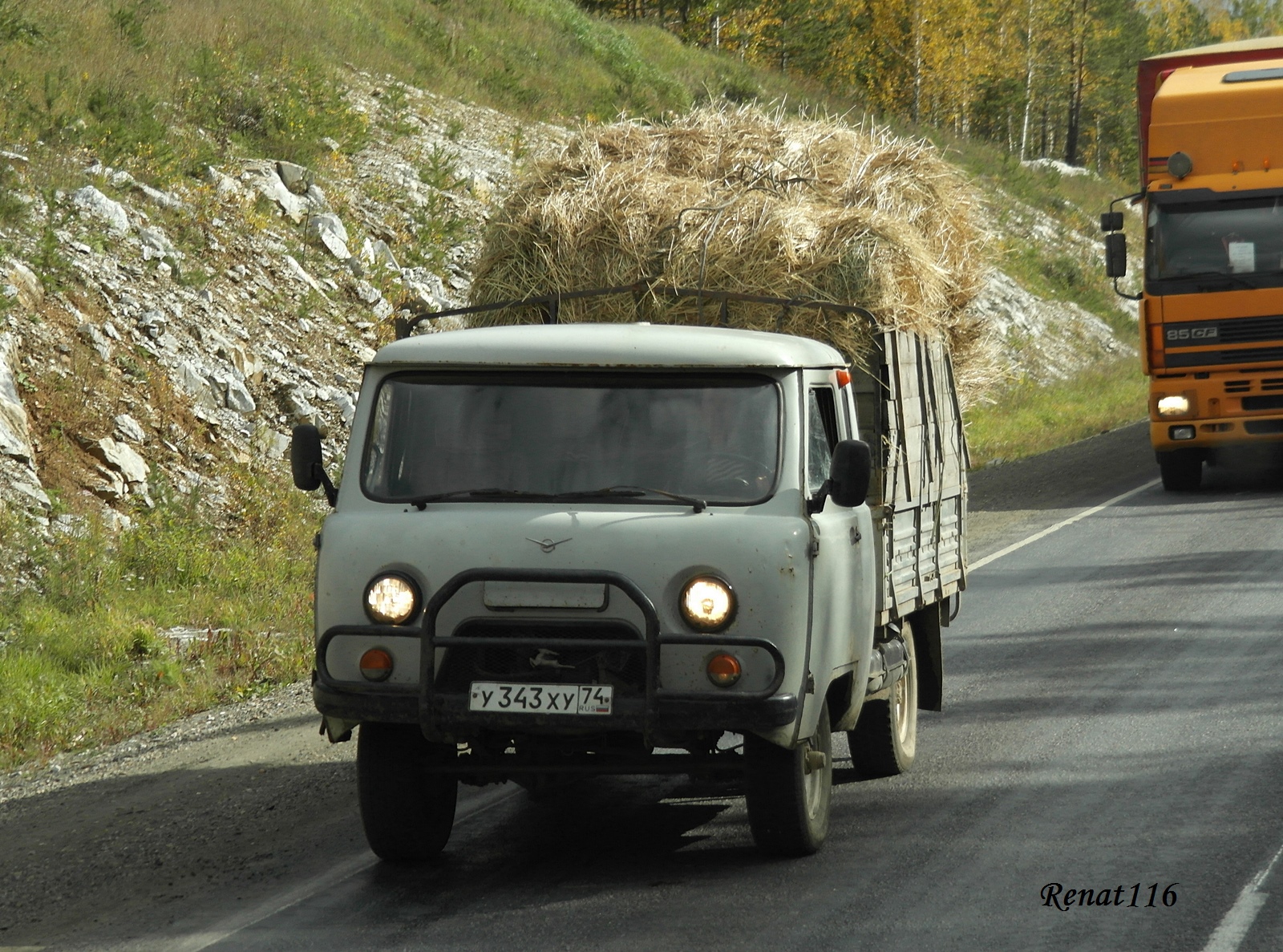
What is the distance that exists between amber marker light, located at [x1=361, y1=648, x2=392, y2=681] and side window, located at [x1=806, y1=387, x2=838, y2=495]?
5.40ft

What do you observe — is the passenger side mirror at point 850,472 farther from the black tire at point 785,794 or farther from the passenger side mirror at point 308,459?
the passenger side mirror at point 308,459

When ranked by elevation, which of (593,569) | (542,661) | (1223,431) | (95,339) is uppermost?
(95,339)

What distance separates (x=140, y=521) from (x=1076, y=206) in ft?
143

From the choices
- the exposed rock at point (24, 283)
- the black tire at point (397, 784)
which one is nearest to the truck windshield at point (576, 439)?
the black tire at point (397, 784)

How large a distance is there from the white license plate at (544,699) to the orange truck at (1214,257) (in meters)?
13.0

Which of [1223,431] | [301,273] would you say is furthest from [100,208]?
[1223,431]

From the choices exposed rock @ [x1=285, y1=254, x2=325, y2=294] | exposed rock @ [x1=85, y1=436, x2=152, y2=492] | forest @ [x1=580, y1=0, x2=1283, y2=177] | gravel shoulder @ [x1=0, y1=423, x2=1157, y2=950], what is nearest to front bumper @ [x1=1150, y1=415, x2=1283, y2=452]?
exposed rock @ [x1=285, y1=254, x2=325, y2=294]

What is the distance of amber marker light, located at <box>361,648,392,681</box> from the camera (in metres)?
5.51

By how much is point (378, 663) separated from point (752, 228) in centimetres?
319

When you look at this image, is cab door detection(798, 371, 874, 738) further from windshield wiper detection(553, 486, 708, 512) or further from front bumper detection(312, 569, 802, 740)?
windshield wiper detection(553, 486, 708, 512)

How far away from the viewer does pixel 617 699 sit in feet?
17.6

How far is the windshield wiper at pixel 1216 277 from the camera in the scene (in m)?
17.0

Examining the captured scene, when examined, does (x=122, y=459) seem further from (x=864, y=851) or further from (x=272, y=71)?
(x=272, y=71)

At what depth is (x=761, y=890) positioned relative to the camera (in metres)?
5.58
